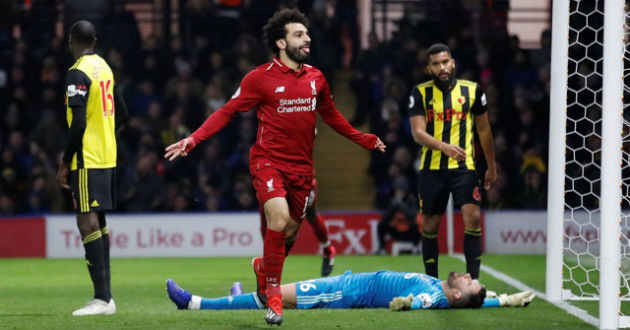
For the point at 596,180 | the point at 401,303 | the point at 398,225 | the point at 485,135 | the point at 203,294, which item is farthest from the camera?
the point at 398,225

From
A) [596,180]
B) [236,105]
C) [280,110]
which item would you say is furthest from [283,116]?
[596,180]

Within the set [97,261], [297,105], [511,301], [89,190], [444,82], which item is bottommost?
[511,301]

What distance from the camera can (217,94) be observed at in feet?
56.4

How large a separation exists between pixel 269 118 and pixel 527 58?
12.0 m

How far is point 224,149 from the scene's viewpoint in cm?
1669

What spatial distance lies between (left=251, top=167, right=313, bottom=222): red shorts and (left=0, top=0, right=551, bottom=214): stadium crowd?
8.25 m

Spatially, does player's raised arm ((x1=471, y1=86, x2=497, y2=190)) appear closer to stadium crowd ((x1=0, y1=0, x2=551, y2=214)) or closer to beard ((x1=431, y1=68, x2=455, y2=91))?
beard ((x1=431, y1=68, x2=455, y2=91))

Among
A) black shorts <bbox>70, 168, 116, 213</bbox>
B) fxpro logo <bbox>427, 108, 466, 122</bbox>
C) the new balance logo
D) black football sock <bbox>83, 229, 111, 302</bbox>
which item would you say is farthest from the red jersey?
fxpro logo <bbox>427, 108, 466, 122</bbox>

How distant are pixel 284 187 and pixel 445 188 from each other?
2010 mm

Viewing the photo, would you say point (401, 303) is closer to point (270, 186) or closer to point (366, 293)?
point (366, 293)

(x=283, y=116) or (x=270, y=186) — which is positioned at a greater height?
(x=283, y=116)

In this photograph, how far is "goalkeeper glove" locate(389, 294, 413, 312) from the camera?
22.4 ft

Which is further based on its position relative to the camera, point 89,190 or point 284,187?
point 89,190

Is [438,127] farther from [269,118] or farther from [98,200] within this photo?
[98,200]
